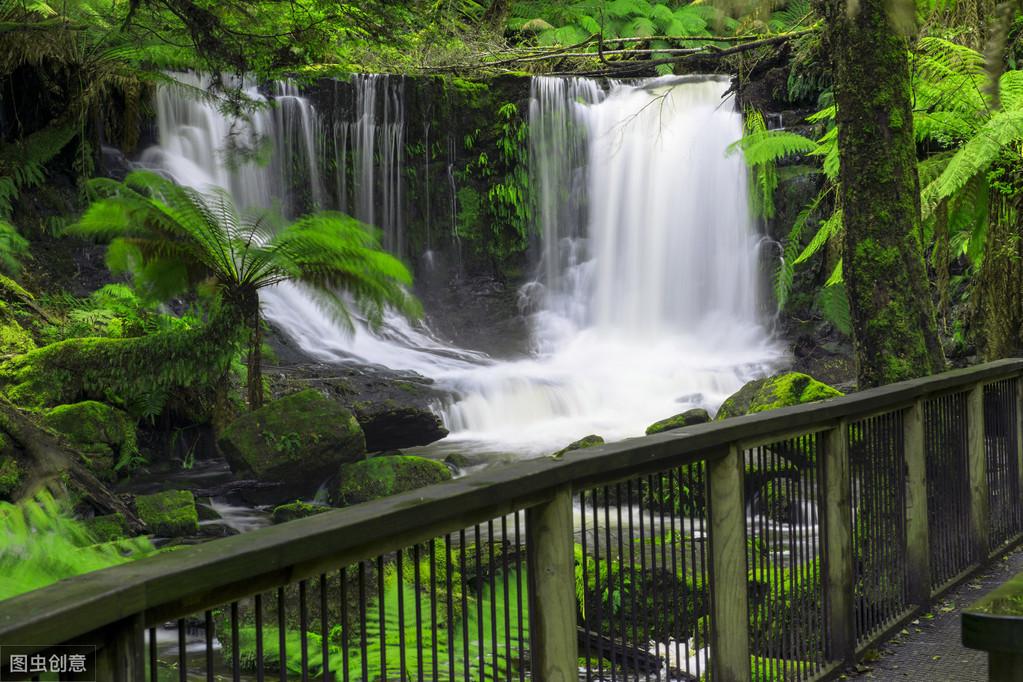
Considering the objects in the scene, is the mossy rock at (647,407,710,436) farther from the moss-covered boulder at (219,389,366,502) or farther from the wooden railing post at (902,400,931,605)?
the wooden railing post at (902,400,931,605)

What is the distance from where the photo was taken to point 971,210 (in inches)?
384

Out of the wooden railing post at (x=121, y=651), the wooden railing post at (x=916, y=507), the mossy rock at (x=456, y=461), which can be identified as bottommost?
the mossy rock at (x=456, y=461)

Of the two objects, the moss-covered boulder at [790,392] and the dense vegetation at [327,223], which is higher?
the dense vegetation at [327,223]

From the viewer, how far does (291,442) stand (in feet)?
40.7

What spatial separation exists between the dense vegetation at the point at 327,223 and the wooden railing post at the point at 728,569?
159mm

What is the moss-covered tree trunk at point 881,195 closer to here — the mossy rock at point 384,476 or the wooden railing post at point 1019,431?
the wooden railing post at point 1019,431

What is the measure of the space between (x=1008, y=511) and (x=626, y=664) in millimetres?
4422

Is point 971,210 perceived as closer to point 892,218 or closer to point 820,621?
A: point 892,218

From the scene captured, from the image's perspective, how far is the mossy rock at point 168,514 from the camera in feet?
34.9

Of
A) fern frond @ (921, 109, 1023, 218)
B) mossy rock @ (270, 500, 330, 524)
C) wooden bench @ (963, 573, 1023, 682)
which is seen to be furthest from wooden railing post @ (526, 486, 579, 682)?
mossy rock @ (270, 500, 330, 524)

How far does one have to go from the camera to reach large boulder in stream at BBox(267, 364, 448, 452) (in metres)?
15.2

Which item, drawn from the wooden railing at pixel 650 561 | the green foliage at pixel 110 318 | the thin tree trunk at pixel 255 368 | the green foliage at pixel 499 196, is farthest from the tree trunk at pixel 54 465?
the green foliage at pixel 499 196

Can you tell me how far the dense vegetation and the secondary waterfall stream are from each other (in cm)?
69

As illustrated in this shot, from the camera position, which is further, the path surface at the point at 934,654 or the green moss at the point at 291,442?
the green moss at the point at 291,442
